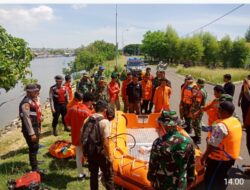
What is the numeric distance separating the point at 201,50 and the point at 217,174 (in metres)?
47.7

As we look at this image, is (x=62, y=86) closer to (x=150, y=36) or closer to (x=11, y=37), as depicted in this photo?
(x=11, y=37)

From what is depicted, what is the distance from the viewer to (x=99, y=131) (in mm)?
4770

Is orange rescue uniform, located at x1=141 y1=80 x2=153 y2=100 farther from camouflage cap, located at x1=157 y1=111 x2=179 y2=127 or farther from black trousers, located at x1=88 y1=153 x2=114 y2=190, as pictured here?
camouflage cap, located at x1=157 y1=111 x2=179 y2=127

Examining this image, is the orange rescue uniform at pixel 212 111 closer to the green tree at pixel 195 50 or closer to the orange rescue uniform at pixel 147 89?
the orange rescue uniform at pixel 147 89

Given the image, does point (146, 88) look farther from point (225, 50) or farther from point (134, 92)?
point (225, 50)

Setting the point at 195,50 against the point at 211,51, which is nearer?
the point at 195,50

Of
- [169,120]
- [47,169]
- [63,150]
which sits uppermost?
[169,120]

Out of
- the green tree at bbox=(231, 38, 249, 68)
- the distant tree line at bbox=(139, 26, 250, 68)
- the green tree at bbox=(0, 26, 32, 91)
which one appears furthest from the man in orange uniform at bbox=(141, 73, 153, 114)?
the green tree at bbox=(231, 38, 249, 68)

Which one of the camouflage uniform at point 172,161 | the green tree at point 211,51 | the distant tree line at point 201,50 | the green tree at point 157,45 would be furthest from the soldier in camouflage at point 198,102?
the green tree at point 157,45

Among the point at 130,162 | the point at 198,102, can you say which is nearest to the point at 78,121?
the point at 130,162

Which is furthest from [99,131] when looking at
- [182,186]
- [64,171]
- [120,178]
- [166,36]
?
[166,36]

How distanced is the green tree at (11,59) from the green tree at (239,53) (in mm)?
40973

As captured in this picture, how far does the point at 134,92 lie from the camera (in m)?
10.0

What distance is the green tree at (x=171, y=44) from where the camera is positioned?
59125 millimetres
